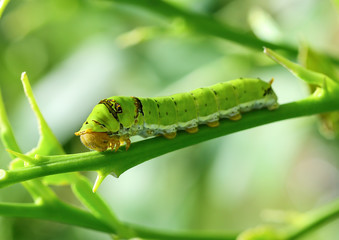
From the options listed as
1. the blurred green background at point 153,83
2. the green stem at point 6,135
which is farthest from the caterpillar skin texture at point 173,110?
the blurred green background at point 153,83

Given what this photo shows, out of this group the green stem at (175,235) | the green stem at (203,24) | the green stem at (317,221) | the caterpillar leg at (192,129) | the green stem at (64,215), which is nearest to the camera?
the green stem at (64,215)

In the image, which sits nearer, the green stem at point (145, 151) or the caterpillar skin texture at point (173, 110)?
the green stem at point (145, 151)

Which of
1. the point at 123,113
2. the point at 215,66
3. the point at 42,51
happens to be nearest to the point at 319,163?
the point at 215,66

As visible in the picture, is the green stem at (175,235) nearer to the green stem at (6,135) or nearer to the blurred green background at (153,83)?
the green stem at (6,135)

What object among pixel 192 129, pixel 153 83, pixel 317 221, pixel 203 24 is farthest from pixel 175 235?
pixel 153 83

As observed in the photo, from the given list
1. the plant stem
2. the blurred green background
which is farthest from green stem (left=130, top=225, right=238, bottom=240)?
the blurred green background

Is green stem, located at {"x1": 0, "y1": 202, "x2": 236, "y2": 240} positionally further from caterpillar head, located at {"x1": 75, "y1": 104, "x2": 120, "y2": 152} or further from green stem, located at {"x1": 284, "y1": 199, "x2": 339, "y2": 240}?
green stem, located at {"x1": 284, "y1": 199, "x2": 339, "y2": 240}

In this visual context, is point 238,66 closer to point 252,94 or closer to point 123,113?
point 252,94

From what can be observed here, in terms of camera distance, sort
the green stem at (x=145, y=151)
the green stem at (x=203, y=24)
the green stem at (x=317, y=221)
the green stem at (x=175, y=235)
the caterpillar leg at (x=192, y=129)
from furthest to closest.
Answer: the green stem at (x=203, y=24) → the green stem at (x=317, y=221) → the green stem at (x=175, y=235) → the caterpillar leg at (x=192, y=129) → the green stem at (x=145, y=151)
